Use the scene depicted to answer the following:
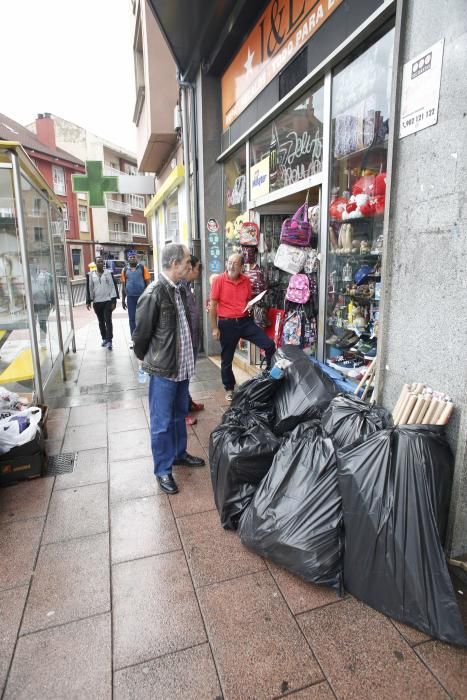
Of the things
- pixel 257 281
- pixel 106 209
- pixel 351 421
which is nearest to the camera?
pixel 351 421

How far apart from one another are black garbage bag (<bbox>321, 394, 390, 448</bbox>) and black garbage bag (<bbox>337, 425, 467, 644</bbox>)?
0.20m

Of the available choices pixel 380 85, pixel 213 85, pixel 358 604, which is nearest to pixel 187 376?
pixel 358 604

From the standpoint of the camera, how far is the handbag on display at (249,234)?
5348 mm

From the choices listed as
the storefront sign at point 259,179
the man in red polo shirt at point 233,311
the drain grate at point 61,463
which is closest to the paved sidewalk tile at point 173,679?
the drain grate at point 61,463

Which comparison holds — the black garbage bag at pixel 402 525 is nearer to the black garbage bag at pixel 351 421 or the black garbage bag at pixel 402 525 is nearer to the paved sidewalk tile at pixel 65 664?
the black garbage bag at pixel 351 421

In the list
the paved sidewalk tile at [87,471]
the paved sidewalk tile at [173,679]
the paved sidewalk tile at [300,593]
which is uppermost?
the paved sidewalk tile at [300,593]

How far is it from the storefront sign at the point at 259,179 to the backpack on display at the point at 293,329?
5.83 feet

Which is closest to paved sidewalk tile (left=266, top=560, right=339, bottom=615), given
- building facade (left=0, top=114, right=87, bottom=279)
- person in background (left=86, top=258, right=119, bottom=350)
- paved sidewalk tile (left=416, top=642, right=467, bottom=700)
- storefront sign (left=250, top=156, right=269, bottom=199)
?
paved sidewalk tile (left=416, top=642, right=467, bottom=700)

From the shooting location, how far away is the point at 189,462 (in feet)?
11.2

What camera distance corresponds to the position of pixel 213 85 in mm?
6637

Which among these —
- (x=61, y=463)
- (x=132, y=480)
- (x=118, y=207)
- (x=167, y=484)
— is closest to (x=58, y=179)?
(x=118, y=207)

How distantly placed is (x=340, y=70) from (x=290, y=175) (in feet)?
3.93

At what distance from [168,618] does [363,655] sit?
857mm

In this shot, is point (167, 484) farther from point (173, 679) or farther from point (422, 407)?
point (422, 407)
